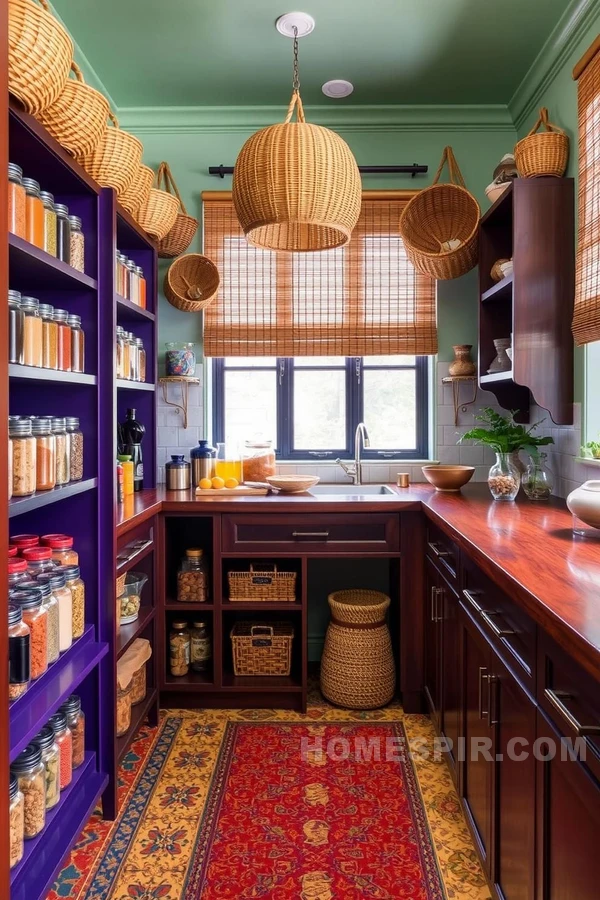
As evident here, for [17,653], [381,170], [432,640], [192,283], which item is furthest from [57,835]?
[381,170]

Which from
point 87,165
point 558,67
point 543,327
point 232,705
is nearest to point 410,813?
point 232,705

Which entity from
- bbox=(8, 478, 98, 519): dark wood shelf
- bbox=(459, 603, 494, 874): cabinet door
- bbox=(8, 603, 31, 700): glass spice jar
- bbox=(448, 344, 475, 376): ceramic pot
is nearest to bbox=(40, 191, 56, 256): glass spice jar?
bbox=(8, 478, 98, 519): dark wood shelf

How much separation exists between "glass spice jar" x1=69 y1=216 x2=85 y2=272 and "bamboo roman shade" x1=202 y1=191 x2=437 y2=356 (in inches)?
54.8

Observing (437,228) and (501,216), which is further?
(437,228)

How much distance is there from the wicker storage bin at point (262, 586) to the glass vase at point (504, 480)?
975 millimetres

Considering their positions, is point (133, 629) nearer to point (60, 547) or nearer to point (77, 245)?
point (60, 547)

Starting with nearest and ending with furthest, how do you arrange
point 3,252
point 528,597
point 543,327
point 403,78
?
point 3,252 → point 528,597 → point 543,327 → point 403,78

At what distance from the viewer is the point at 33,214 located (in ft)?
5.55

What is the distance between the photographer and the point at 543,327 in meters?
2.56

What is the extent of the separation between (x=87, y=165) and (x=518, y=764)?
2.23 m

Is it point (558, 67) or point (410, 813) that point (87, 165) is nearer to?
point (558, 67)

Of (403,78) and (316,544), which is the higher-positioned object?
(403,78)

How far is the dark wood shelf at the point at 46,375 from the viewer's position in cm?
153

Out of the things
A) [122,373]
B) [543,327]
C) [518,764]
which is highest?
[543,327]
